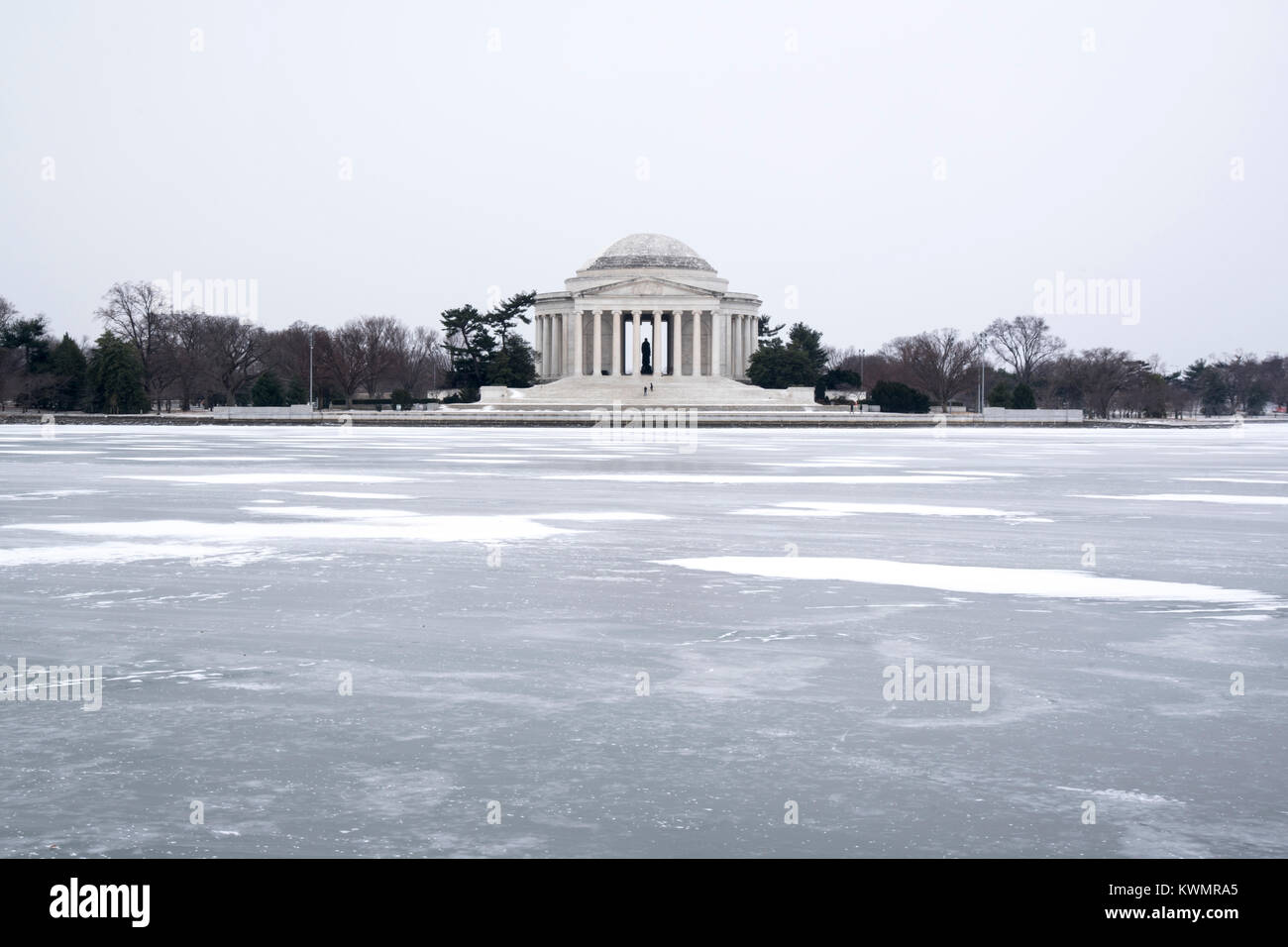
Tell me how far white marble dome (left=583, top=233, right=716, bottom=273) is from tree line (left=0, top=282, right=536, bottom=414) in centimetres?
1172

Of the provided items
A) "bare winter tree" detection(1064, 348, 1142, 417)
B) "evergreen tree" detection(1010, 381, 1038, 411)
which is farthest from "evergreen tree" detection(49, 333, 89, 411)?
"bare winter tree" detection(1064, 348, 1142, 417)

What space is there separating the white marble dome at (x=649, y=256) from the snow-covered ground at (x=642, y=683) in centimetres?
12162

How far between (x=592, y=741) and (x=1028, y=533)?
488 inches

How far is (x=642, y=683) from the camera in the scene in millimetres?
9125

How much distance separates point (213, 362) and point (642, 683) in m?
121

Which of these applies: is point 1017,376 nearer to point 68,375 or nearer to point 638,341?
point 638,341

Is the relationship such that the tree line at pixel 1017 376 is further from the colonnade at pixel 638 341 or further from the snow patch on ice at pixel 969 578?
the snow patch on ice at pixel 969 578

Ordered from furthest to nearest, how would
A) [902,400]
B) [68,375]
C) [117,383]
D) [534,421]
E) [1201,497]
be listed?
[902,400] < [68,375] < [117,383] < [534,421] < [1201,497]

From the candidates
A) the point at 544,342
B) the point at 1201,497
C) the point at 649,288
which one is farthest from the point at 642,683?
the point at 544,342

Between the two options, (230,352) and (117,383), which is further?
(230,352)

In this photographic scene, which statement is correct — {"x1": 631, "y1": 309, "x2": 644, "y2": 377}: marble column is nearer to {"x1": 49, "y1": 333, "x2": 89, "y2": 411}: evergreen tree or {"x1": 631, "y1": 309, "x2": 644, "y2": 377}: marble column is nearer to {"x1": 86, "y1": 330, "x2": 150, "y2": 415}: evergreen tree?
{"x1": 86, "y1": 330, "x2": 150, "y2": 415}: evergreen tree

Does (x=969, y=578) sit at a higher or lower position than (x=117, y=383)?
lower

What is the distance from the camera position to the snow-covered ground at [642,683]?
6125 millimetres
